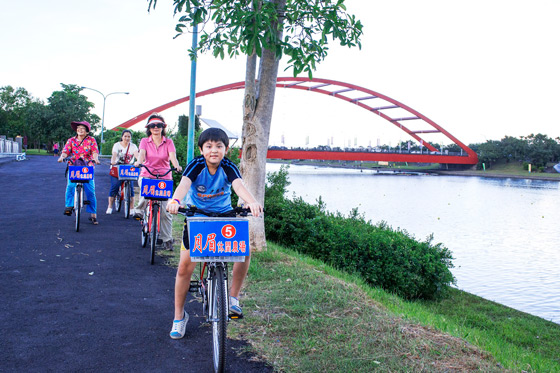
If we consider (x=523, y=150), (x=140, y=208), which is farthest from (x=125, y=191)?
(x=523, y=150)

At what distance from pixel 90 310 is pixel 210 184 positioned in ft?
5.82

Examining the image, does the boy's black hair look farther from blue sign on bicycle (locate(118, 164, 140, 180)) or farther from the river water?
the river water

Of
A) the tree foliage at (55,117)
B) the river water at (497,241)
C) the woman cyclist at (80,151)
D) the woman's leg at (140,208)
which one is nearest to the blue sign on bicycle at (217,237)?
the woman's leg at (140,208)

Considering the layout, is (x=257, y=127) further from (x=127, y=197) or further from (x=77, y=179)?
(x=127, y=197)

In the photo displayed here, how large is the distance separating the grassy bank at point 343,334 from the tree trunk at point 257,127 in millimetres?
1421

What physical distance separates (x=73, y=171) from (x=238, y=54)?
141 inches

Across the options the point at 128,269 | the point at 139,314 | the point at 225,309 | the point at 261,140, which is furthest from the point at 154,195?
the point at 225,309

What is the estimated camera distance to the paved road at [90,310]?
11.0ft

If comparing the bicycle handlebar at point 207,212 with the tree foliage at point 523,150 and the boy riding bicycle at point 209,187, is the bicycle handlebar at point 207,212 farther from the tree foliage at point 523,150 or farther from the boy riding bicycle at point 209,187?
the tree foliage at point 523,150

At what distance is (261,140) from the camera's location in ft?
23.2

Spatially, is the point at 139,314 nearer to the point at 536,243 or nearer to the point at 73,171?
the point at 73,171

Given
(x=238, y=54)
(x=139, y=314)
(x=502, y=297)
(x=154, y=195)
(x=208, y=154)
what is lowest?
(x=502, y=297)

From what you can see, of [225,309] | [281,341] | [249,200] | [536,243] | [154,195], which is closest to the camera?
[225,309]

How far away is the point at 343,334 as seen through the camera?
3.81m
